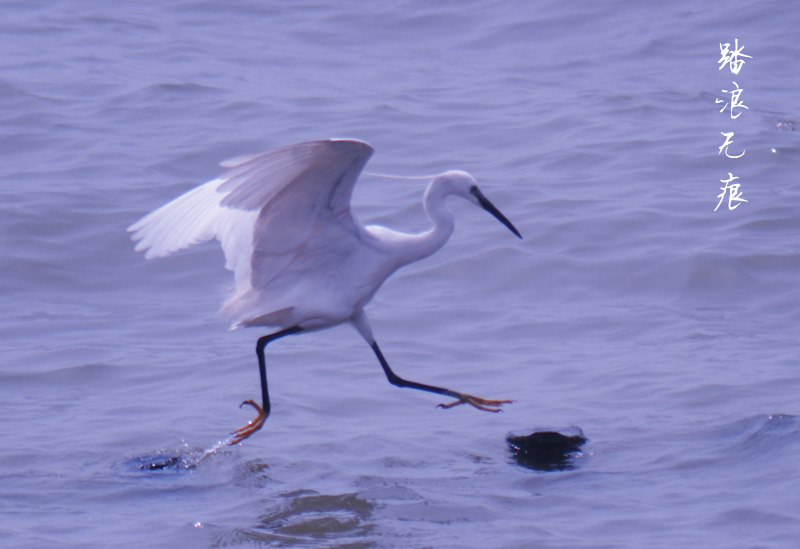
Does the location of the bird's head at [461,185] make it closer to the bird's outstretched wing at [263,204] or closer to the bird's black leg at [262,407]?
the bird's outstretched wing at [263,204]

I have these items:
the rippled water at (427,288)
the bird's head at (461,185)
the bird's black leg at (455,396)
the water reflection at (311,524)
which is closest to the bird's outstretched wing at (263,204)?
the bird's head at (461,185)

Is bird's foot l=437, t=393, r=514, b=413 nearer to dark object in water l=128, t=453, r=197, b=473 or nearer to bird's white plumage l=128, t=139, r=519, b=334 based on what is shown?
bird's white plumage l=128, t=139, r=519, b=334

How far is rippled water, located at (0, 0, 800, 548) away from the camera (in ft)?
17.0

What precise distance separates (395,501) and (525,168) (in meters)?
5.42

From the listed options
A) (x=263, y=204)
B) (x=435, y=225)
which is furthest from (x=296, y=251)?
(x=435, y=225)

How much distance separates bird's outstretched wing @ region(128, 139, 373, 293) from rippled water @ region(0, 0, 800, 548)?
3.22ft

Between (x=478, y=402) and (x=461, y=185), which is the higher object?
(x=461, y=185)

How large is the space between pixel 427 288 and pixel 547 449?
9.03 feet

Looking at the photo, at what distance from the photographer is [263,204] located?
17.6ft

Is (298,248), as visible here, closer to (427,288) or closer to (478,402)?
(478,402)

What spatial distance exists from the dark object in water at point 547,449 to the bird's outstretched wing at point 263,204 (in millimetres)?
1302

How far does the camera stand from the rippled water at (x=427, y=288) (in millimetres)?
5172

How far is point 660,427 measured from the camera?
5855 mm

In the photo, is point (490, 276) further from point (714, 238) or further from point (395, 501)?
point (395, 501)
